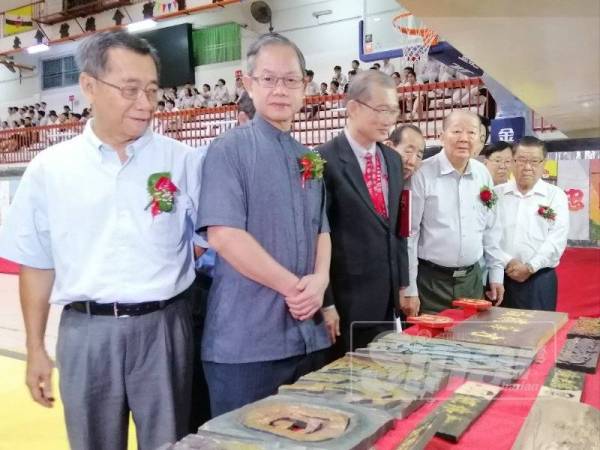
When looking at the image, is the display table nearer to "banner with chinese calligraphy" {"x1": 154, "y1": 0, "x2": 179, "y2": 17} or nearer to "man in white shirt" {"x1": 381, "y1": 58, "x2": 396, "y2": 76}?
"man in white shirt" {"x1": 381, "y1": 58, "x2": 396, "y2": 76}

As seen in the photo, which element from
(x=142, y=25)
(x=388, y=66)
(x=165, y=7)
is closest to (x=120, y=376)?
(x=388, y=66)

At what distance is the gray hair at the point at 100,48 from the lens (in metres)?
1.46

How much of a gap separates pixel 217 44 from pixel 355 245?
12981mm

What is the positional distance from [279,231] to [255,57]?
469 mm

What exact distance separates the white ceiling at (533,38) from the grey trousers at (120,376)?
43.5 inches

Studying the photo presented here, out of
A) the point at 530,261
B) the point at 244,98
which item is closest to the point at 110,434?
the point at 244,98

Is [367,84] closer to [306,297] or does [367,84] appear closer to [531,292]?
[306,297]

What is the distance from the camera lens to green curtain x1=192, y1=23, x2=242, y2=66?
44.4ft

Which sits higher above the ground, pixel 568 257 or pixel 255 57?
pixel 255 57

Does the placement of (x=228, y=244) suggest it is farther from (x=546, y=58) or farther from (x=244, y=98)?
(x=546, y=58)

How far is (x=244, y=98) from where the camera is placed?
1.90 m

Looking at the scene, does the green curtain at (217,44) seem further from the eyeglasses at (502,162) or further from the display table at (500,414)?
the display table at (500,414)

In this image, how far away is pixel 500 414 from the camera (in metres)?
1.10

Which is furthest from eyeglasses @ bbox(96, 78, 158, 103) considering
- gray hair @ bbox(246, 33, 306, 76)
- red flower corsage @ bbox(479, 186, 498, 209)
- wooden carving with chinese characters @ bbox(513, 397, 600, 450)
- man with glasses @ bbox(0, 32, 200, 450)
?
red flower corsage @ bbox(479, 186, 498, 209)
